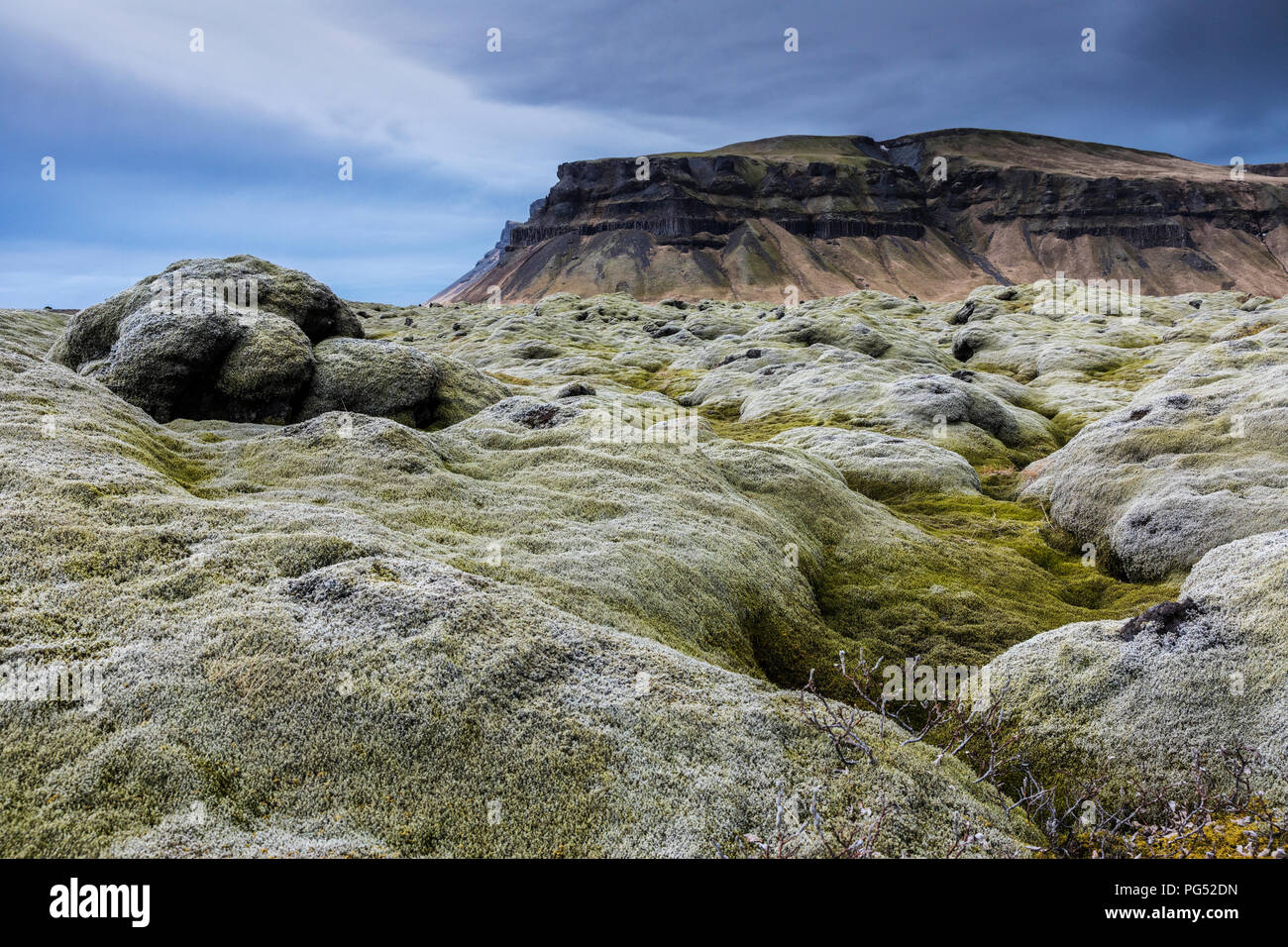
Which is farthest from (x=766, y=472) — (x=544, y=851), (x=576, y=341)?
(x=576, y=341)

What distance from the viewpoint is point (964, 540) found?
88.4ft

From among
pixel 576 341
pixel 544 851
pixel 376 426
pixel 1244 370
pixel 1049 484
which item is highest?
pixel 576 341

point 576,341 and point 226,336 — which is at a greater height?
point 576,341

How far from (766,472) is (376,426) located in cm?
1476

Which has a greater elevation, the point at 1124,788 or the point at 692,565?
the point at 692,565

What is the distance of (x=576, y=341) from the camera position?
361ft

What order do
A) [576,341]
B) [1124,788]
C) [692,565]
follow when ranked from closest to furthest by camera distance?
[1124,788] → [692,565] → [576,341]
